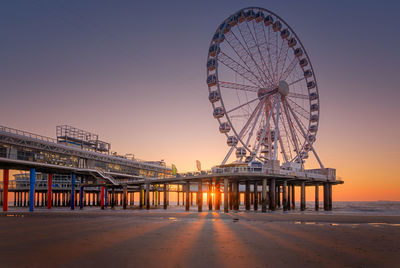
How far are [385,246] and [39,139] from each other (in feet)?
184

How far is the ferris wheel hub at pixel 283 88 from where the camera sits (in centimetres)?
5509

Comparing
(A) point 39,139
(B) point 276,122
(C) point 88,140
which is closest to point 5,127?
(A) point 39,139

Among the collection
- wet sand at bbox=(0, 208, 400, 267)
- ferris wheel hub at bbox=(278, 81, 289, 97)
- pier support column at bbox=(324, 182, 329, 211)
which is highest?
ferris wheel hub at bbox=(278, 81, 289, 97)

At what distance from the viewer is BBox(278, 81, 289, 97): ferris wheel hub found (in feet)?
181

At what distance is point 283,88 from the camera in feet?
183

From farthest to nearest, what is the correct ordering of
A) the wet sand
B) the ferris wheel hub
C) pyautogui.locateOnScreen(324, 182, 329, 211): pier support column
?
pyautogui.locateOnScreen(324, 182, 329, 211): pier support column < the ferris wheel hub < the wet sand

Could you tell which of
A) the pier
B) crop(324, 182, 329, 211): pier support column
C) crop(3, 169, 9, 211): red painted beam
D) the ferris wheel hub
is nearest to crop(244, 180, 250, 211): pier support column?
the pier

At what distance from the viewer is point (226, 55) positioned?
2052 inches

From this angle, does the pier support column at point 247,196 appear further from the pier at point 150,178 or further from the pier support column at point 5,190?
the pier support column at point 5,190

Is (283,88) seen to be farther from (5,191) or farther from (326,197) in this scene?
(5,191)

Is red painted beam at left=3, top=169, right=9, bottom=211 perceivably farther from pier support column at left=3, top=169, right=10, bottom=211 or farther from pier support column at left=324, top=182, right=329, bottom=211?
pier support column at left=324, top=182, right=329, bottom=211

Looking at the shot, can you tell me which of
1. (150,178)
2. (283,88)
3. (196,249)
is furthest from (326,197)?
(196,249)

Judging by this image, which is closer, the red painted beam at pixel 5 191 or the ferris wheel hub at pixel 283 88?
the red painted beam at pixel 5 191

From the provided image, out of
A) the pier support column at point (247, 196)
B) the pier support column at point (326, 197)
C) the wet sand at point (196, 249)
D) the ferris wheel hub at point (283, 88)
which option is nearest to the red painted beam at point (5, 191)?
the pier support column at point (247, 196)
